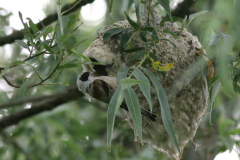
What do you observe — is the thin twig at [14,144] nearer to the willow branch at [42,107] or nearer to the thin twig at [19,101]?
the willow branch at [42,107]

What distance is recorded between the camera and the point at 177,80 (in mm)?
2721

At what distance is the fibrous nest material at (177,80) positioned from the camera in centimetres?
272

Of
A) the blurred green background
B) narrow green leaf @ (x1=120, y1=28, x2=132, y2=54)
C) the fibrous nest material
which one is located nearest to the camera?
narrow green leaf @ (x1=120, y1=28, x2=132, y2=54)

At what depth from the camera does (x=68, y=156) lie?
4.97 metres

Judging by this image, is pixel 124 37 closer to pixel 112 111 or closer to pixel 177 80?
pixel 177 80

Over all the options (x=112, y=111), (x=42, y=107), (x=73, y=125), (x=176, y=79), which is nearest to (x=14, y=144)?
(x=42, y=107)

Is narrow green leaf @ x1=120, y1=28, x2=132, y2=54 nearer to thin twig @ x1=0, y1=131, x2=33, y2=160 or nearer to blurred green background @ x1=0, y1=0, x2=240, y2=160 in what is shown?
blurred green background @ x1=0, y1=0, x2=240, y2=160

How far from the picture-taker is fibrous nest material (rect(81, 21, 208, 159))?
8.92 feet

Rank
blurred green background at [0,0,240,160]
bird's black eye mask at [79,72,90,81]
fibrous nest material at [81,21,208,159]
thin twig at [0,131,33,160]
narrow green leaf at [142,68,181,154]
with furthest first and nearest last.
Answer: thin twig at [0,131,33,160] → blurred green background at [0,0,240,160] → bird's black eye mask at [79,72,90,81] → fibrous nest material at [81,21,208,159] → narrow green leaf at [142,68,181,154]

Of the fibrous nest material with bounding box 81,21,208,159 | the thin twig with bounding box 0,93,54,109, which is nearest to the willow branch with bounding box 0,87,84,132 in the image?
the thin twig with bounding box 0,93,54,109

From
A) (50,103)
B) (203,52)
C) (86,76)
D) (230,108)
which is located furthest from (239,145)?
(50,103)

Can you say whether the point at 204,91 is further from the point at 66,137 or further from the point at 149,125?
the point at 66,137

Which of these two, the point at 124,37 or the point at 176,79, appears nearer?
the point at 124,37

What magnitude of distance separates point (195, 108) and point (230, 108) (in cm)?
272
